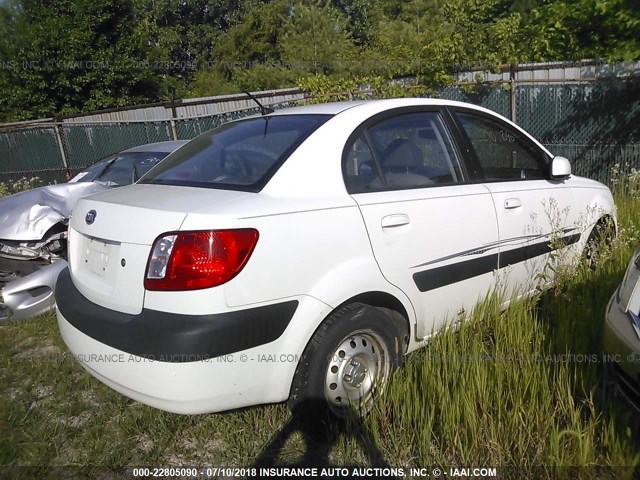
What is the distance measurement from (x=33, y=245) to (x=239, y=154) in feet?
8.41

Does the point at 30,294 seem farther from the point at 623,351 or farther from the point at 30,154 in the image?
the point at 30,154

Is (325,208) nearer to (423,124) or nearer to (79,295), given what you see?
(423,124)

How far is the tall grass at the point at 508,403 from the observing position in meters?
2.21

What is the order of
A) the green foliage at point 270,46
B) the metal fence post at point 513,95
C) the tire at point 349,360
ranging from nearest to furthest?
the tire at point 349,360 → the metal fence post at point 513,95 → the green foliage at point 270,46

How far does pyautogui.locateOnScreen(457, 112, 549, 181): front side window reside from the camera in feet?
11.1

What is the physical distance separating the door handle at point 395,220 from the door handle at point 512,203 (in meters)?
0.91

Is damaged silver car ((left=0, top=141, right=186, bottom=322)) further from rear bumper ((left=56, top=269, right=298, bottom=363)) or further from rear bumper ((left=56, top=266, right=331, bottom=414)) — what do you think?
rear bumper ((left=56, top=269, right=298, bottom=363))

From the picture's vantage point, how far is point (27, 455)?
260 cm

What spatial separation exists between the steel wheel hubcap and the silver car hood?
3091mm

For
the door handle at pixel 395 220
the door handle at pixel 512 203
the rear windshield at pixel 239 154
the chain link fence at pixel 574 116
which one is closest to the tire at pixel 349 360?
the door handle at pixel 395 220

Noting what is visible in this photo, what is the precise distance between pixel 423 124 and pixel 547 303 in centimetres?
144

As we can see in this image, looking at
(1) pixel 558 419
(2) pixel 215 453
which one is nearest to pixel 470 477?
(1) pixel 558 419

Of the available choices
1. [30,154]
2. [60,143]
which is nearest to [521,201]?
[60,143]

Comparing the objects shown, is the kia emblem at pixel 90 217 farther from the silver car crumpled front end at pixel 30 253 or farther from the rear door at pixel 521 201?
the rear door at pixel 521 201
